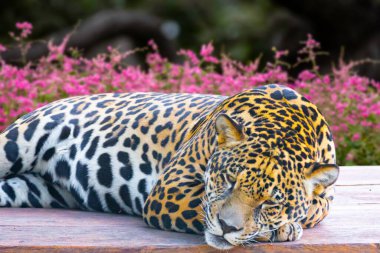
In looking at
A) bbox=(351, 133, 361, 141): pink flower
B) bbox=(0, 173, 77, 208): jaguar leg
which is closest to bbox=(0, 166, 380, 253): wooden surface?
bbox=(0, 173, 77, 208): jaguar leg

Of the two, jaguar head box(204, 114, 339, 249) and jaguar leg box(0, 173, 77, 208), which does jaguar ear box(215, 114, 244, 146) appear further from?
jaguar leg box(0, 173, 77, 208)

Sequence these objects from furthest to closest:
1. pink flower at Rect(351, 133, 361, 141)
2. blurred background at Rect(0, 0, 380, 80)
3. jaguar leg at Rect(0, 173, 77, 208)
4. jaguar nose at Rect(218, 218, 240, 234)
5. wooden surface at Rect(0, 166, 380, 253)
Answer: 1. blurred background at Rect(0, 0, 380, 80)
2. pink flower at Rect(351, 133, 361, 141)
3. jaguar leg at Rect(0, 173, 77, 208)
4. wooden surface at Rect(0, 166, 380, 253)
5. jaguar nose at Rect(218, 218, 240, 234)

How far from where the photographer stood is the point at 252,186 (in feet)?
12.5

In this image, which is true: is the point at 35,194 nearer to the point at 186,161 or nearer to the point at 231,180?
the point at 186,161

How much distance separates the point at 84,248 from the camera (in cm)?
398

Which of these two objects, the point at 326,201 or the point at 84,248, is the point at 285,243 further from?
the point at 84,248

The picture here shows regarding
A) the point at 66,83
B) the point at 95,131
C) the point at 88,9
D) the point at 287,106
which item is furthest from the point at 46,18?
the point at 287,106

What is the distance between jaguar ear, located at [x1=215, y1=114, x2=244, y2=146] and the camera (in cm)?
402

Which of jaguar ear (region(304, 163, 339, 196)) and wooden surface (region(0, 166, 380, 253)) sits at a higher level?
jaguar ear (region(304, 163, 339, 196))

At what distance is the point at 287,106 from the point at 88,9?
42.5 feet

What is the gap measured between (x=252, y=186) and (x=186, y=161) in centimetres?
64

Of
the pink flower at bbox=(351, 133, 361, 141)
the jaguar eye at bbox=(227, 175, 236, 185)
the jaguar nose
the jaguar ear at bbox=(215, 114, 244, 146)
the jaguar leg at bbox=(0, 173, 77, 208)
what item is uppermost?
the pink flower at bbox=(351, 133, 361, 141)

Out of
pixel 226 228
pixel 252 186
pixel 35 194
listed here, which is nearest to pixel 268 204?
pixel 252 186

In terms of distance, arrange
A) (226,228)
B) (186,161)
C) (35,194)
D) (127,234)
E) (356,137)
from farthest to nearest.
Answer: (356,137), (35,194), (186,161), (127,234), (226,228)
